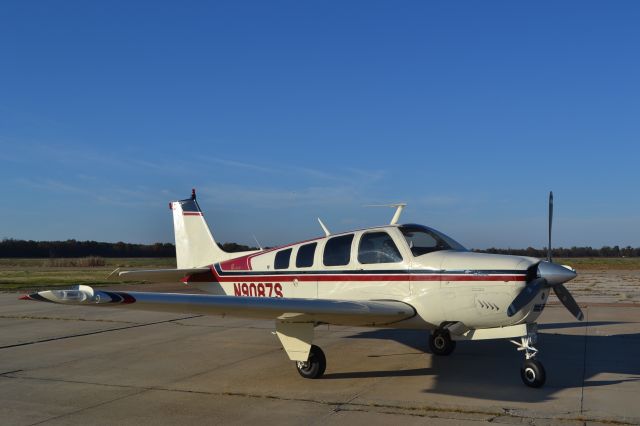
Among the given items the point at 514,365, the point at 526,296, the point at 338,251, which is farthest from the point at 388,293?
the point at 514,365

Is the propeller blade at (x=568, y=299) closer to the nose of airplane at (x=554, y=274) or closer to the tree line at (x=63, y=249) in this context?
the nose of airplane at (x=554, y=274)

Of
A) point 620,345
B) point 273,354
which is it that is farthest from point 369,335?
point 620,345

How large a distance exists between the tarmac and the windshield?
1.85m

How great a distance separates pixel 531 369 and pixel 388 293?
2.19 metres

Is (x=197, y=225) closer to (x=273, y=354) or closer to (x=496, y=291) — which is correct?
(x=273, y=354)

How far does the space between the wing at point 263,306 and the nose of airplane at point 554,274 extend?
185 centimetres

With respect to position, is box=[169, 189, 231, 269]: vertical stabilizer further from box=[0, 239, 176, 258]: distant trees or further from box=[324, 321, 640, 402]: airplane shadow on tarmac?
box=[0, 239, 176, 258]: distant trees

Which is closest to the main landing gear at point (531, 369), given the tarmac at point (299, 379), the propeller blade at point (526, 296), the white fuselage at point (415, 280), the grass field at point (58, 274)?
the tarmac at point (299, 379)

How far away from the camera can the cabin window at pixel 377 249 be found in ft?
28.9

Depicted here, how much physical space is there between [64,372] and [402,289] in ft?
17.4

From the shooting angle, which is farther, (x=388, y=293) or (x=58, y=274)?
(x=58, y=274)

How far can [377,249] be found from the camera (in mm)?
8984

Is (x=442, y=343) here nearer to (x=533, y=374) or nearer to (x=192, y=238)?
(x=533, y=374)

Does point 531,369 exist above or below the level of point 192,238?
below
